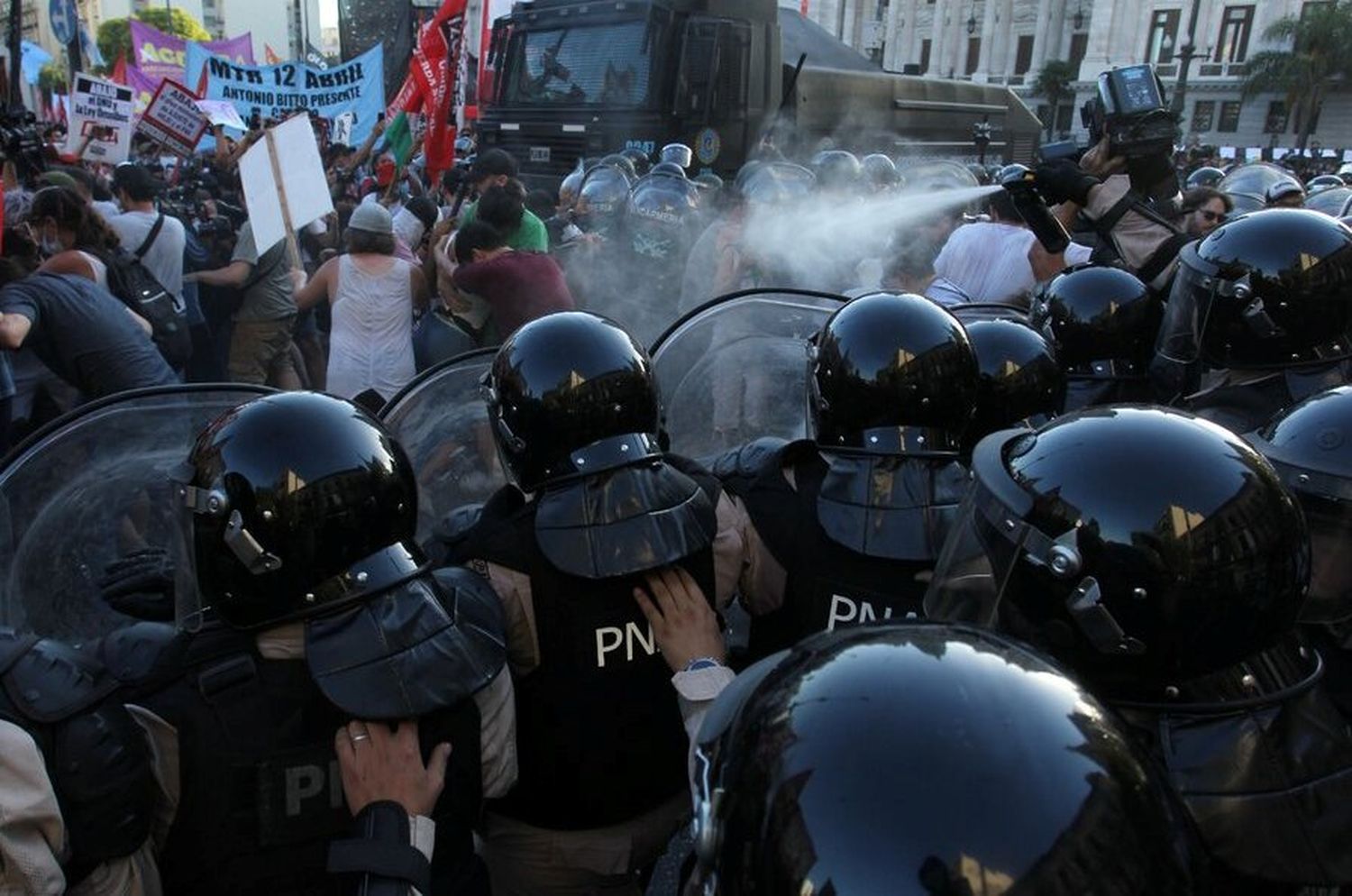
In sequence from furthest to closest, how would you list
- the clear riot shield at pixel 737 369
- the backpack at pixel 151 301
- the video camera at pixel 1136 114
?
the backpack at pixel 151 301 → the video camera at pixel 1136 114 → the clear riot shield at pixel 737 369

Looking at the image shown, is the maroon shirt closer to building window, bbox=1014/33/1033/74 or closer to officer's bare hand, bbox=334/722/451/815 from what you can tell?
officer's bare hand, bbox=334/722/451/815

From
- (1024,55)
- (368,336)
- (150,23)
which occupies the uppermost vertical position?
(1024,55)

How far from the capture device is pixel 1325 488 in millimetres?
1914

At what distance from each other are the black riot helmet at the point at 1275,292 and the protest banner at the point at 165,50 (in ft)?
57.1

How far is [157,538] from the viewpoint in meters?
2.16

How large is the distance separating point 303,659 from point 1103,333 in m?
2.88

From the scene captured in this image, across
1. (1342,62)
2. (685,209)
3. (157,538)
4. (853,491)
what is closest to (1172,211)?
(685,209)

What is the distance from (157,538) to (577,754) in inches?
40.9

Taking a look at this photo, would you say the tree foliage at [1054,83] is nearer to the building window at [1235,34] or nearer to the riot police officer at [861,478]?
the building window at [1235,34]

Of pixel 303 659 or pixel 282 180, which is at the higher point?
pixel 282 180

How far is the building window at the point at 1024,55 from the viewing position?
59.3 meters

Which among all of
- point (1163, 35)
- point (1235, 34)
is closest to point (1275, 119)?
point (1235, 34)

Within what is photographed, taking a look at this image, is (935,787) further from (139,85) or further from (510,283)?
(139,85)

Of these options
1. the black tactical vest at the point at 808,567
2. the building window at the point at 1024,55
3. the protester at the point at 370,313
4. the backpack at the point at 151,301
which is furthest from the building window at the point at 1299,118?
the black tactical vest at the point at 808,567
